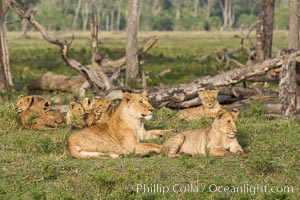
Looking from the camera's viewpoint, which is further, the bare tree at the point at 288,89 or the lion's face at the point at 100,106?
the bare tree at the point at 288,89

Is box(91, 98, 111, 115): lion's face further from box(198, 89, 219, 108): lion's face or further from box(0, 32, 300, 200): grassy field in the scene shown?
box(198, 89, 219, 108): lion's face

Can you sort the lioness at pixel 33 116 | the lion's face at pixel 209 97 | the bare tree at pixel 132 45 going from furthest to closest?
1. the bare tree at pixel 132 45
2. the lion's face at pixel 209 97
3. the lioness at pixel 33 116

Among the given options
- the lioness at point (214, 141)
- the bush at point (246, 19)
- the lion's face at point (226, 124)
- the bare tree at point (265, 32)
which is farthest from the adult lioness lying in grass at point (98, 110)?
the bush at point (246, 19)

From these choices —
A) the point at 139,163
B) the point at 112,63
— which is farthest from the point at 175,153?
the point at 112,63

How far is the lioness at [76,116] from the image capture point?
1015 cm

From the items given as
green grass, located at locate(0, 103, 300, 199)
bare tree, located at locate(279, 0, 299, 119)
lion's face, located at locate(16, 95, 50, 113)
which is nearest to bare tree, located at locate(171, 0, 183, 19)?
bare tree, located at locate(279, 0, 299, 119)

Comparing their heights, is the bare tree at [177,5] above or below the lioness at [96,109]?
below

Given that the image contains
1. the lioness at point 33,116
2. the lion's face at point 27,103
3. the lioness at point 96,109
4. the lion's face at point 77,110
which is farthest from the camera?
the lion's face at point 27,103

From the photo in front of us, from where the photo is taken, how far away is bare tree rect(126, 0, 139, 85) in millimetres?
17406

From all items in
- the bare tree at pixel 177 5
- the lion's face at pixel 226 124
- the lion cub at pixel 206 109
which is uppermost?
the lion's face at pixel 226 124

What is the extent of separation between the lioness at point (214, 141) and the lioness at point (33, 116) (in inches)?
115

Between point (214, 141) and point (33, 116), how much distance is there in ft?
11.6

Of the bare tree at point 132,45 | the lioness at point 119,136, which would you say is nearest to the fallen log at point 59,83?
the bare tree at point 132,45

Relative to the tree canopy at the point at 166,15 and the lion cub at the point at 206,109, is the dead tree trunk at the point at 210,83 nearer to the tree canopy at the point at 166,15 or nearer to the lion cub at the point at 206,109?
the lion cub at the point at 206,109
